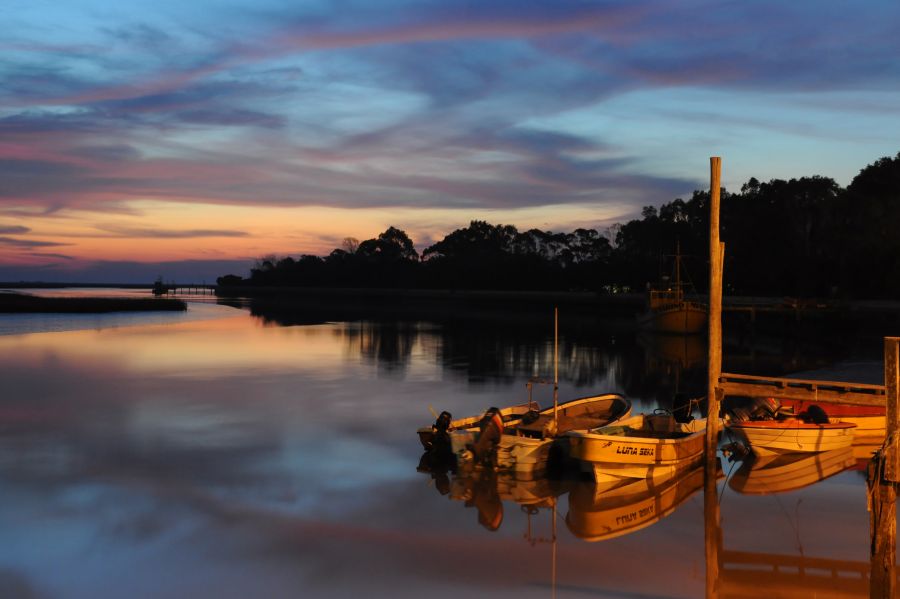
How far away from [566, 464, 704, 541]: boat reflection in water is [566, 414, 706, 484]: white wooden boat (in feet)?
0.75

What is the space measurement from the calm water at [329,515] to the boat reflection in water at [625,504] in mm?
60

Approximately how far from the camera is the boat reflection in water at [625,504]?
1382 cm

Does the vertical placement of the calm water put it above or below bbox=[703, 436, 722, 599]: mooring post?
above

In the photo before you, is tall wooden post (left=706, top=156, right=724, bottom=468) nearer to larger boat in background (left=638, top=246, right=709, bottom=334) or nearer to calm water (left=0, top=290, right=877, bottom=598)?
calm water (left=0, top=290, right=877, bottom=598)

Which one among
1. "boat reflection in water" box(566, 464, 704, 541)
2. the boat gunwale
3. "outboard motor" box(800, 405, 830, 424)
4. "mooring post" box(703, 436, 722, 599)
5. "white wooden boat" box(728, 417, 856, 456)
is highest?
"outboard motor" box(800, 405, 830, 424)

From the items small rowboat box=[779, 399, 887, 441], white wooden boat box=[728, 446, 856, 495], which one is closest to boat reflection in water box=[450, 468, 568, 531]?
white wooden boat box=[728, 446, 856, 495]

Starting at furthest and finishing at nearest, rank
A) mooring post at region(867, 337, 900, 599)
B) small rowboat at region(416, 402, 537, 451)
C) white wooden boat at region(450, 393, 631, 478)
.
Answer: small rowboat at region(416, 402, 537, 451), white wooden boat at region(450, 393, 631, 478), mooring post at region(867, 337, 900, 599)

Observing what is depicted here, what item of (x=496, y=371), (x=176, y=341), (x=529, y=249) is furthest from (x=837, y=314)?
(x=529, y=249)

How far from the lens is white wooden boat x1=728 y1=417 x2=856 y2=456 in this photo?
61.9 ft

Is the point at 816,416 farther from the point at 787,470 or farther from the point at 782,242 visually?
the point at 782,242

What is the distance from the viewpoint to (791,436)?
18906mm

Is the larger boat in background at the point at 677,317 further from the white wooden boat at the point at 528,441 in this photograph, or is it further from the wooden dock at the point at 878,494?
the wooden dock at the point at 878,494

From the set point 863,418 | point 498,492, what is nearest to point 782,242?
point 863,418

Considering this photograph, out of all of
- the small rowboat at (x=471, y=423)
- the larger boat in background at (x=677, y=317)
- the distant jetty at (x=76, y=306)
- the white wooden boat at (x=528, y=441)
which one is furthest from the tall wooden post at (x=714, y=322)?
the distant jetty at (x=76, y=306)
